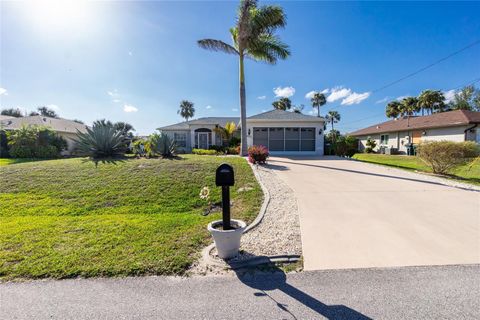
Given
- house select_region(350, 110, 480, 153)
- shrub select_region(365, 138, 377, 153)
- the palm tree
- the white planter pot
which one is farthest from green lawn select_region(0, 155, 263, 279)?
shrub select_region(365, 138, 377, 153)

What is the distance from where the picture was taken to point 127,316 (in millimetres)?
2229

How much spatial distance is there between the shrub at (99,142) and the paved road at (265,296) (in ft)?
28.0

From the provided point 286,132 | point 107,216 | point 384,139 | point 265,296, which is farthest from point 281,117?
point 384,139

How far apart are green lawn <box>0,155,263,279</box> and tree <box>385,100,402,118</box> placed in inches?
1794

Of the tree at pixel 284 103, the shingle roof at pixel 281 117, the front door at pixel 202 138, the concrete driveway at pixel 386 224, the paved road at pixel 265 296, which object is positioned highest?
the tree at pixel 284 103

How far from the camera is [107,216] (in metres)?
5.26

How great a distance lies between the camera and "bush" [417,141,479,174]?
9.39 meters

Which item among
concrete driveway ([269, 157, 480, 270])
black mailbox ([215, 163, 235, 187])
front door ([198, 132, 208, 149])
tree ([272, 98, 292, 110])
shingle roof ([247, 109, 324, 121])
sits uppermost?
tree ([272, 98, 292, 110])

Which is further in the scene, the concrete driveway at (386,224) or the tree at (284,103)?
the tree at (284,103)

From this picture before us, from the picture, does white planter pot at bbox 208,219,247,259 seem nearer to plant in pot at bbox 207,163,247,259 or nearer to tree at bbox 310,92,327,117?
plant in pot at bbox 207,163,247,259

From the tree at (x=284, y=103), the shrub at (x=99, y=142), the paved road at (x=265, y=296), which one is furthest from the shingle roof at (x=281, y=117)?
the tree at (x=284, y=103)

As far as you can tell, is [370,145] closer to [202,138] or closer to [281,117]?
[281,117]

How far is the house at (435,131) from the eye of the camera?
1856 centimetres

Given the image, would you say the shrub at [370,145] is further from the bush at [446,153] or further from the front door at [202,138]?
the front door at [202,138]
